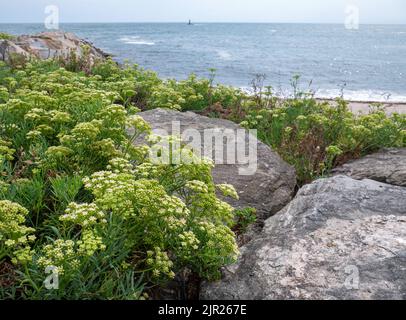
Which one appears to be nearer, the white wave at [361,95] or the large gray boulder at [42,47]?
the large gray boulder at [42,47]

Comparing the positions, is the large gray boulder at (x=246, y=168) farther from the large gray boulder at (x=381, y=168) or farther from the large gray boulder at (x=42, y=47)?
the large gray boulder at (x=42, y=47)

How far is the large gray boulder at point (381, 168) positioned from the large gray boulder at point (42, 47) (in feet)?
33.5

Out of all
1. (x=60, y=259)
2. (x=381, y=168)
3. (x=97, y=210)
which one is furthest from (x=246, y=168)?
(x=60, y=259)

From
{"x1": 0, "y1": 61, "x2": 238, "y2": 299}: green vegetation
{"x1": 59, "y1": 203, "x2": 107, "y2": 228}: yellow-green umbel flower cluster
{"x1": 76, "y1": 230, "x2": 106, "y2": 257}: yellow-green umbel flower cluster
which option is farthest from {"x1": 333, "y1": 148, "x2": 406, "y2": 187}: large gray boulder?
{"x1": 76, "y1": 230, "x2": 106, "y2": 257}: yellow-green umbel flower cluster

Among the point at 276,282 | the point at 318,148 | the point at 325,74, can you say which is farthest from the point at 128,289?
the point at 325,74

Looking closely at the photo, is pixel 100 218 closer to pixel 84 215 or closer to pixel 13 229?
pixel 84 215

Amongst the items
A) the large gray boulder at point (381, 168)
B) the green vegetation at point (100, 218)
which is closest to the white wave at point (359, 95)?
the large gray boulder at point (381, 168)

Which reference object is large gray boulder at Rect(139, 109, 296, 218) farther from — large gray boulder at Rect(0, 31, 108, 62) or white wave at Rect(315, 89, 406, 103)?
white wave at Rect(315, 89, 406, 103)

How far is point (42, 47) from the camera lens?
18547 mm

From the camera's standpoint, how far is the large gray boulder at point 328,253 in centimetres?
395

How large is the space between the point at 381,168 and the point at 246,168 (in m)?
2.46

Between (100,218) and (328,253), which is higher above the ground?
(100,218)

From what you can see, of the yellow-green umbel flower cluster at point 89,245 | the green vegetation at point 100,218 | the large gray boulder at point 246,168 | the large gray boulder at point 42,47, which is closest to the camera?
the yellow-green umbel flower cluster at point 89,245
